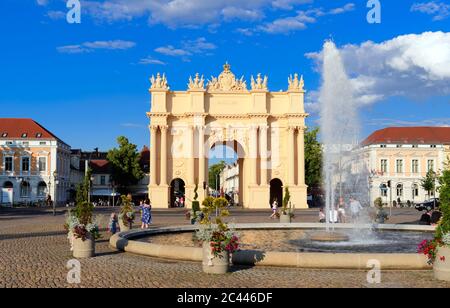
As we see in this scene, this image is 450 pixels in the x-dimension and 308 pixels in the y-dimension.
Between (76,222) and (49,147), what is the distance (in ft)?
223

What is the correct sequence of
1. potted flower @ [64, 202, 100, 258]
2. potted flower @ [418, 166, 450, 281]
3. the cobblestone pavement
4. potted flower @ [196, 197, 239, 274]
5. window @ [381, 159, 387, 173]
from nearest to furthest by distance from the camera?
the cobblestone pavement
potted flower @ [418, 166, 450, 281]
potted flower @ [196, 197, 239, 274]
potted flower @ [64, 202, 100, 258]
window @ [381, 159, 387, 173]

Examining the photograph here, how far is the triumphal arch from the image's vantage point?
67.2 meters

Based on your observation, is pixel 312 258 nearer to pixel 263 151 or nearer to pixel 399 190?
pixel 263 151

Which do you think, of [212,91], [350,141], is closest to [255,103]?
[212,91]

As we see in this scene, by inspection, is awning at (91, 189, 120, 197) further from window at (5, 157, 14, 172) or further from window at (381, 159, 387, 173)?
window at (381, 159, 387, 173)

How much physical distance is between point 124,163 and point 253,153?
31.1 metres

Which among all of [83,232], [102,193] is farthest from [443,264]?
[102,193]

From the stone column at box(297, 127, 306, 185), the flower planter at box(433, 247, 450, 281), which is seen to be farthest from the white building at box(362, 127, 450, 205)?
the flower planter at box(433, 247, 450, 281)

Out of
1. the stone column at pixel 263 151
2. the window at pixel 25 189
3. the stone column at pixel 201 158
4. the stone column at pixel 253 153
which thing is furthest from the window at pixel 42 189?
the stone column at pixel 263 151

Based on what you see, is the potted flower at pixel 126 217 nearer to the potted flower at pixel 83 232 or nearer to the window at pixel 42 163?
the potted flower at pixel 83 232

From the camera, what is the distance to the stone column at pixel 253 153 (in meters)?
67.0

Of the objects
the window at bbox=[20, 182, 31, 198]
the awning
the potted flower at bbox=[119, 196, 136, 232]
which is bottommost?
the potted flower at bbox=[119, 196, 136, 232]

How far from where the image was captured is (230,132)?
6869 centimetres

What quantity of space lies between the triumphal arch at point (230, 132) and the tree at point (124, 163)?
23.3 metres
